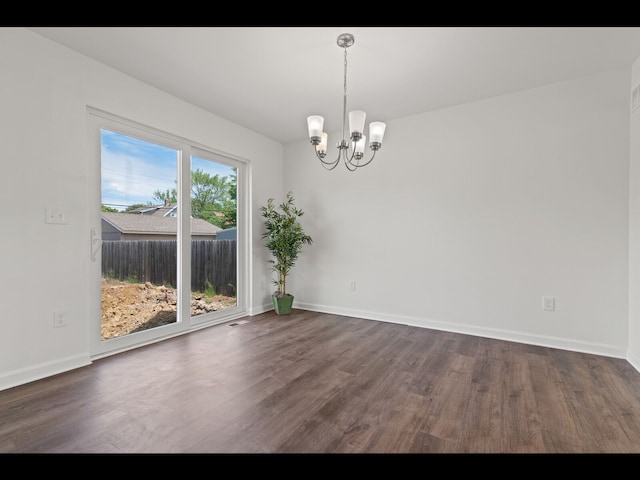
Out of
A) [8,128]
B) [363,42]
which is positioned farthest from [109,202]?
[363,42]

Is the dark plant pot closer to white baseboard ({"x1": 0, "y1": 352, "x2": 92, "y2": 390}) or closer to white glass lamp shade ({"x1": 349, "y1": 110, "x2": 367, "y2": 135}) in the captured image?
white baseboard ({"x1": 0, "y1": 352, "x2": 92, "y2": 390})

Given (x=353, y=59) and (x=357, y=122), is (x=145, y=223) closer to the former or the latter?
(x=357, y=122)

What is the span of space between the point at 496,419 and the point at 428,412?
385 mm

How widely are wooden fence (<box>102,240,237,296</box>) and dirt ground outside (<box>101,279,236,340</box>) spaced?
0.26ft

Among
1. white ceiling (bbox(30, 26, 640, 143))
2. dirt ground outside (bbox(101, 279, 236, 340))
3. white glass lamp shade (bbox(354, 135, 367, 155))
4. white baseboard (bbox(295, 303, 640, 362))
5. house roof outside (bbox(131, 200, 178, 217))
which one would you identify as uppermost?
white ceiling (bbox(30, 26, 640, 143))

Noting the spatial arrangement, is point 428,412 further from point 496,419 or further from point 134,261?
point 134,261

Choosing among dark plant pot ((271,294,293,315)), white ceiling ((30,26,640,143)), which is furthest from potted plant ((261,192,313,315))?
white ceiling ((30,26,640,143))

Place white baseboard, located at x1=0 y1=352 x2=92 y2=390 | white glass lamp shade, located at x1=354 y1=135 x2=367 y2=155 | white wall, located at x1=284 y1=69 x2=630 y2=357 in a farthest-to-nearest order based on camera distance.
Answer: white wall, located at x1=284 y1=69 x2=630 y2=357, white glass lamp shade, located at x1=354 y1=135 x2=367 y2=155, white baseboard, located at x1=0 y1=352 x2=92 y2=390

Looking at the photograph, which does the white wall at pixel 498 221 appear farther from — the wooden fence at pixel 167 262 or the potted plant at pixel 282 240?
the wooden fence at pixel 167 262

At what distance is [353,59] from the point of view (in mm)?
2439

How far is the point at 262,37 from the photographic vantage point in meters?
2.18

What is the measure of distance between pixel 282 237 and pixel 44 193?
2458 millimetres

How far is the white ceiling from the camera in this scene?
6.98 ft

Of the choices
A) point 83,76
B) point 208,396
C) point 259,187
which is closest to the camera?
point 208,396
